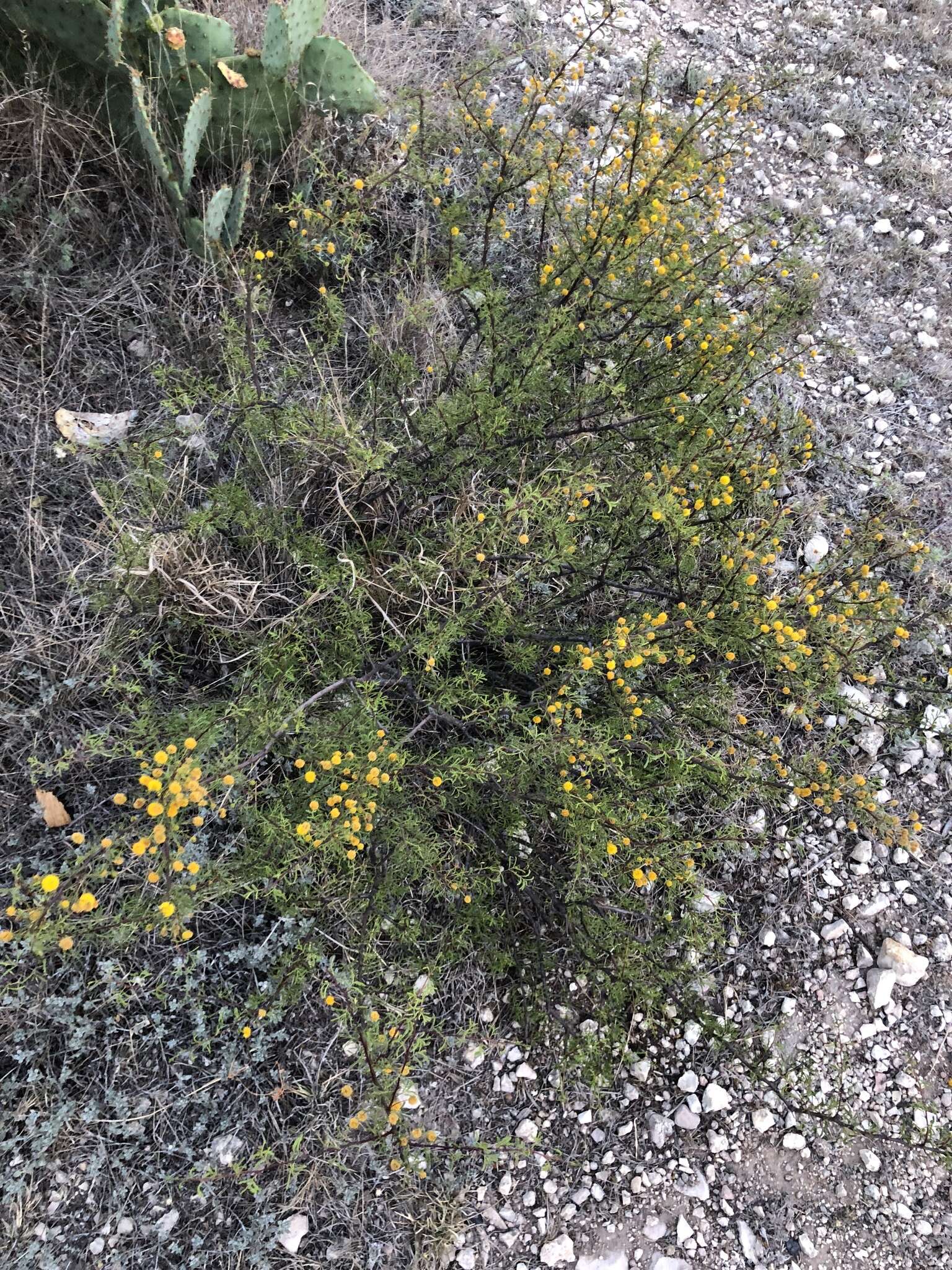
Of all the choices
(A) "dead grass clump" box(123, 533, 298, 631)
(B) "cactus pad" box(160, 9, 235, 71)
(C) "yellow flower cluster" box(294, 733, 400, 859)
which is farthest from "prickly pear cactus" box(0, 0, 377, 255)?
(C) "yellow flower cluster" box(294, 733, 400, 859)

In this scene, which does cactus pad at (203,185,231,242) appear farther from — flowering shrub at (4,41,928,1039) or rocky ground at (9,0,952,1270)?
Result: rocky ground at (9,0,952,1270)

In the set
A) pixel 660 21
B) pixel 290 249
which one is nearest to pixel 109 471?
pixel 290 249

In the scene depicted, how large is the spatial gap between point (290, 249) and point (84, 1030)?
283cm

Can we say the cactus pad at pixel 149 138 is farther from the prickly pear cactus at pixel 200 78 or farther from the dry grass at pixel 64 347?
the dry grass at pixel 64 347

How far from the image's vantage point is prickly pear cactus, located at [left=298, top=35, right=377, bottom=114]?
3.14 m

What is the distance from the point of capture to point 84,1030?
7.09 ft

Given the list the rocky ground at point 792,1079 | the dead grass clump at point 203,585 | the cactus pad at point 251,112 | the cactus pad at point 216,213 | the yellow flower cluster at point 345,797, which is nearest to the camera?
the yellow flower cluster at point 345,797

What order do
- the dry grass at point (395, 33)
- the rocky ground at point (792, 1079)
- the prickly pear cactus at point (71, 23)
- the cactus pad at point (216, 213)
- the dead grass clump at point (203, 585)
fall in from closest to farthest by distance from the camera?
the rocky ground at point (792, 1079), the dead grass clump at point (203, 585), the prickly pear cactus at point (71, 23), the cactus pad at point (216, 213), the dry grass at point (395, 33)

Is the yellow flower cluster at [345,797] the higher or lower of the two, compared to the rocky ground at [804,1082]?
higher

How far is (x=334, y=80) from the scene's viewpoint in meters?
3.21

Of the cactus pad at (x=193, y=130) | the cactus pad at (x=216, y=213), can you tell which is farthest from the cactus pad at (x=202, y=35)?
the cactus pad at (x=216, y=213)

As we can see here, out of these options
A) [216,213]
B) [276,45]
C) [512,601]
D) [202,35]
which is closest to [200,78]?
[202,35]

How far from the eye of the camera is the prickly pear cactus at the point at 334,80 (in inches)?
124

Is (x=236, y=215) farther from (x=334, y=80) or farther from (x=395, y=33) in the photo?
(x=395, y=33)
